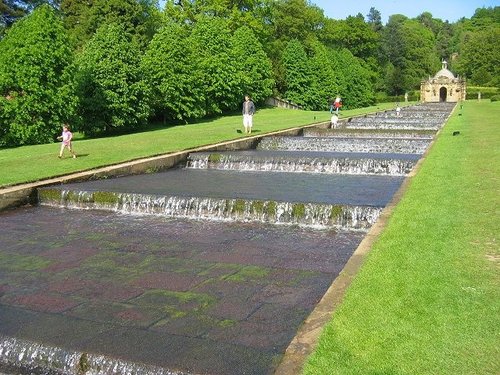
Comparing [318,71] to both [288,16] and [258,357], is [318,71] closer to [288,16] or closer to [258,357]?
[288,16]

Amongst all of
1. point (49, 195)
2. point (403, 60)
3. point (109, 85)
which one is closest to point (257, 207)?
point (49, 195)

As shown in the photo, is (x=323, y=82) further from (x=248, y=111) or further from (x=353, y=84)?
(x=248, y=111)

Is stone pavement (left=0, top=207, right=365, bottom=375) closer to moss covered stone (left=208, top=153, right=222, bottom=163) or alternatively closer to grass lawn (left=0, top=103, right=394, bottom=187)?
grass lawn (left=0, top=103, right=394, bottom=187)

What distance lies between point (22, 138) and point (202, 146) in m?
9.65

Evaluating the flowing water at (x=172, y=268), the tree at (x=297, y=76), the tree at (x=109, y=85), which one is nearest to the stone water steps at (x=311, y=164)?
the flowing water at (x=172, y=268)

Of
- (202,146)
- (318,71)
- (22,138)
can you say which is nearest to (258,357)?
(202,146)

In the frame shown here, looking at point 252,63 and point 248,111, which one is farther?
point 252,63

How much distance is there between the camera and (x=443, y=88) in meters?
95.1

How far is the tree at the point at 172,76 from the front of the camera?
35812mm

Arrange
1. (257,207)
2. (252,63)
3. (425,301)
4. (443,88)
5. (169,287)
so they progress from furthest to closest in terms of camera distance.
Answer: (443,88)
(252,63)
(257,207)
(169,287)
(425,301)

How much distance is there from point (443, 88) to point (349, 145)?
3125 inches

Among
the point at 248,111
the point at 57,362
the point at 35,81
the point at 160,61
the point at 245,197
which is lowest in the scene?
the point at 57,362

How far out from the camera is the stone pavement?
17.4 ft

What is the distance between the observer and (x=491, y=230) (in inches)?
288
